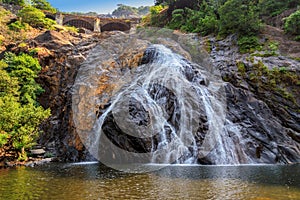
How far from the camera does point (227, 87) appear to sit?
61.2 ft

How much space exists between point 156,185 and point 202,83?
1142 centimetres

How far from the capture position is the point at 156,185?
8891 millimetres

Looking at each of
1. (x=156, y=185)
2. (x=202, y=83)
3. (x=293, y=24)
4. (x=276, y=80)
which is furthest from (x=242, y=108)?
(x=293, y=24)

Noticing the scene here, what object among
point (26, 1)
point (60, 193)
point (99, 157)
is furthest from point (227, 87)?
point (26, 1)

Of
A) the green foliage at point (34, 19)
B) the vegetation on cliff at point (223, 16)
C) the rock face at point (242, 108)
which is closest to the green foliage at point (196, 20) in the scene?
the vegetation on cliff at point (223, 16)

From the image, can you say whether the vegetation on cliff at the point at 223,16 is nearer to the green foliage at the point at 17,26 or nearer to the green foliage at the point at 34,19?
the green foliage at the point at 34,19

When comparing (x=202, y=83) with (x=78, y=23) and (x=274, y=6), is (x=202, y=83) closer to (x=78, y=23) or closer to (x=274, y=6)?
(x=274, y=6)

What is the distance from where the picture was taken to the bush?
A: 2453 centimetres

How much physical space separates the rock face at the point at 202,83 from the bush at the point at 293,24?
463 centimetres

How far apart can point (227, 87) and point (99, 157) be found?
32.4 feet

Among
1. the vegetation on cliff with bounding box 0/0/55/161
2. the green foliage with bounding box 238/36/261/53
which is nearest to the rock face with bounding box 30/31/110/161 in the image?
the vegetation on cliff with bounding box 0/0/55/161

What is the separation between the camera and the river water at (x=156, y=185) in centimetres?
757

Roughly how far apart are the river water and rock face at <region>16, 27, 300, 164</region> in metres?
3.97

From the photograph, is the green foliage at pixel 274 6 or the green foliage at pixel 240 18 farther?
the green foliage at pixel 274 6
